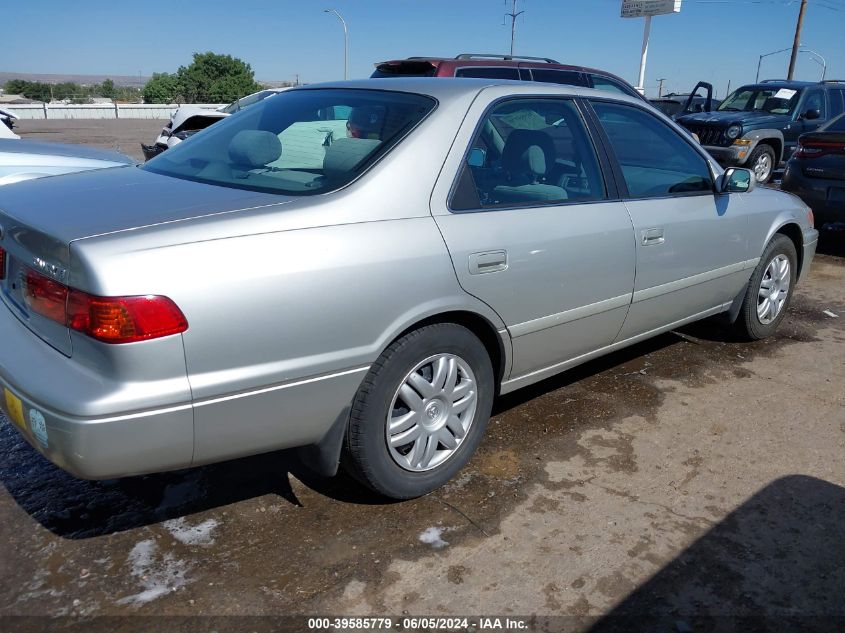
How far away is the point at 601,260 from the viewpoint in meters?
3.39

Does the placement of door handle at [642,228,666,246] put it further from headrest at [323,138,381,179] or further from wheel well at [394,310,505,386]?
headrest at [323,138,381,179]

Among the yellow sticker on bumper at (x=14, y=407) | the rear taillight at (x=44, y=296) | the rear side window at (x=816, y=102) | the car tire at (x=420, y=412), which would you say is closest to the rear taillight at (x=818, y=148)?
the rear side window at (x=816, y=102)

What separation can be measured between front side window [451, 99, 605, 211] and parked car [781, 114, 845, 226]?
5.20 m

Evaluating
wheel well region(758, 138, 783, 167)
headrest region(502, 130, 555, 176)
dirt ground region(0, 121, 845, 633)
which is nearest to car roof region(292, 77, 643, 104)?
headrest region(502, 130, 555, 176)

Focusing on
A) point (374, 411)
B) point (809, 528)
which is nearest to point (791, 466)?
point (809, 528)

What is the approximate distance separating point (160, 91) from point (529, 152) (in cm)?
7025

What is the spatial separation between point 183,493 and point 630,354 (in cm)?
289

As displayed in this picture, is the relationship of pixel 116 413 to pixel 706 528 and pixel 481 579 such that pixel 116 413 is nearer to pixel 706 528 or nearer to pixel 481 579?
pixel 481 579

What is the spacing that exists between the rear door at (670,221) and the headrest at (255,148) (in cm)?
159

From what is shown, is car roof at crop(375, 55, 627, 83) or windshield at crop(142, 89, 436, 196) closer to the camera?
windshield at crop(142, 89, 436, 196)

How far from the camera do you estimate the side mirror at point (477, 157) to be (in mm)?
2984

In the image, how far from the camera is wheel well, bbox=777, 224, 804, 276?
16.0 feet

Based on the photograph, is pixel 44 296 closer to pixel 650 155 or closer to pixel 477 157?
pixel 477 157

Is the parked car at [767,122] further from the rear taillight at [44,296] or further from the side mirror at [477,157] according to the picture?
the rear taillight at [44,296]
